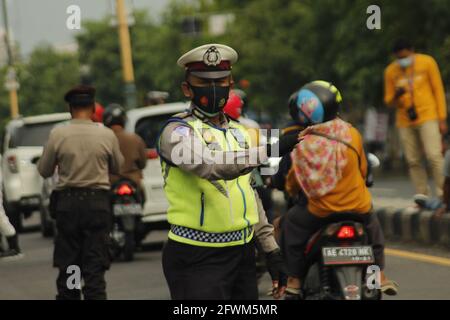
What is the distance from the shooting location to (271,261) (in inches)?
→ 250

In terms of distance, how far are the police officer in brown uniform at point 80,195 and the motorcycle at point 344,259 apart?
1.94m

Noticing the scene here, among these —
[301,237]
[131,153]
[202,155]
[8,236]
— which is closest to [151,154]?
[131,153]

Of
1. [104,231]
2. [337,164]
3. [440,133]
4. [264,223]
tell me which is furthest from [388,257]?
[264,223]

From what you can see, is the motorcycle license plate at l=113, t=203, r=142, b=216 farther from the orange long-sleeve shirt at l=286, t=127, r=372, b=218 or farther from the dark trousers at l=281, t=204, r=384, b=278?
the orange long-sleeve shirt at l=286, t=127, r=372, b=218

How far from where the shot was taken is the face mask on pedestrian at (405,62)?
1406 centimetres

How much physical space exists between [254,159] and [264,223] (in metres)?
0.74

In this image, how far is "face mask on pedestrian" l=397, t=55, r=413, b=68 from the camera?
1406cm

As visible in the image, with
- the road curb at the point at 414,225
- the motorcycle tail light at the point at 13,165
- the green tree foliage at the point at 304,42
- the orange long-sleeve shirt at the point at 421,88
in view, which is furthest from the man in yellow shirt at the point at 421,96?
the green tree foliage at the point at 304,42

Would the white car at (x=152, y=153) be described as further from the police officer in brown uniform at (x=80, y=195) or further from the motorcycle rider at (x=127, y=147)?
the police officer in brown uniform at (x=80, y=195)

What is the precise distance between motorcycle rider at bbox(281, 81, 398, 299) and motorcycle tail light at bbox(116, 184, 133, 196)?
5.69 m

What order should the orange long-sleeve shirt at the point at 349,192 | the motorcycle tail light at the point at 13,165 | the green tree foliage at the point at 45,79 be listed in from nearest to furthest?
1. the orange long-sleeve shirt at the point at 349,192
2. the motorcycle tail light at the point at 13,165
3. the green tree foliage at the point at 45,79

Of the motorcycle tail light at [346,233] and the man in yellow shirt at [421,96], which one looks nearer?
the motorcycle tail light at [346,233]

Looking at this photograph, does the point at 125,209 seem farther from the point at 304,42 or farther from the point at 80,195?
the point at 304,42

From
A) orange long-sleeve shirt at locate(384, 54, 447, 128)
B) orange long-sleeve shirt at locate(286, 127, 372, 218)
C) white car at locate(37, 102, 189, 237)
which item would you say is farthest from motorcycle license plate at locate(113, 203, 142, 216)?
orange long-sleeve shirt at locate(286, 127, 372, 218)
